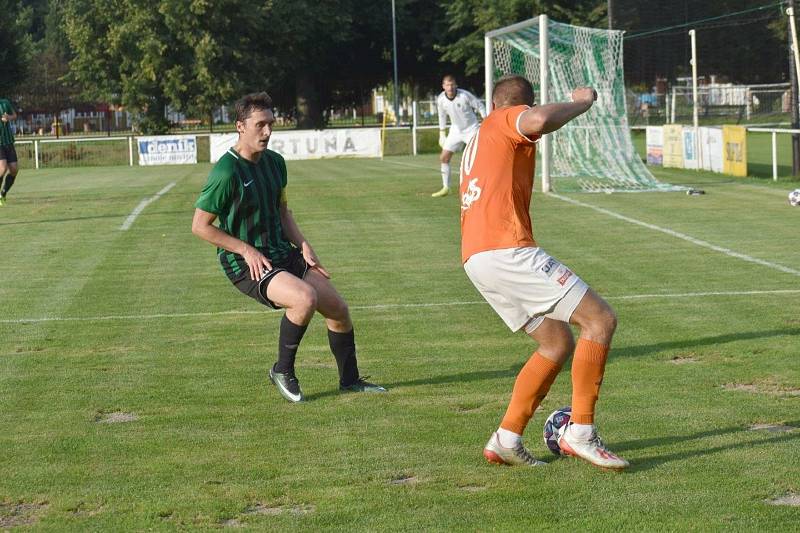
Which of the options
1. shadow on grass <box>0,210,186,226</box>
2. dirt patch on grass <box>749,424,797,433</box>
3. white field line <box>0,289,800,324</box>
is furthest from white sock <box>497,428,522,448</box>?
shadow on grass <box>0,210,186,226</box>

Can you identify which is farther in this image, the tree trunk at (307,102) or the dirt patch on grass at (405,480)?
the tree trunk at (307,102)

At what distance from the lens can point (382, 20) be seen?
2724 inches

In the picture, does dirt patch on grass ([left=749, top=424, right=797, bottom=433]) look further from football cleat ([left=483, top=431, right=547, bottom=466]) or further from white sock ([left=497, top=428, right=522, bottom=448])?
white sock ([left=497, top=428, right=522, bottom=448])

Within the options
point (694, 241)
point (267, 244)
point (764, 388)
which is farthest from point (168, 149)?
point (764, 388)

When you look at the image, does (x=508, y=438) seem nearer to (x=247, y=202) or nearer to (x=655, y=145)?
(x=247, y=202)

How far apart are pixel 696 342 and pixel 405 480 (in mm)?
3907

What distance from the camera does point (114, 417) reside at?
7.27m

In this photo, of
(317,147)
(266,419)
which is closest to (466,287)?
(266,419)

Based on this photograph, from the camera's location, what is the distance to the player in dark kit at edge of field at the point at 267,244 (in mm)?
7539

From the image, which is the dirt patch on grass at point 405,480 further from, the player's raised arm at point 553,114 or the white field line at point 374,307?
the white field line at point 374,307

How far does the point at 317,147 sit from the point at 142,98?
19502mm

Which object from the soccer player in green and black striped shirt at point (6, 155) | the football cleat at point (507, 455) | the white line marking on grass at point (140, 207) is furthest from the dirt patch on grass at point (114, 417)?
the soccer player in green and black striped shirt at point (6, 155)

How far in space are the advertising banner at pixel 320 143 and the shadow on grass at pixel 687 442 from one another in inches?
1500

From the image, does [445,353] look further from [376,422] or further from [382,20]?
[382,20]
